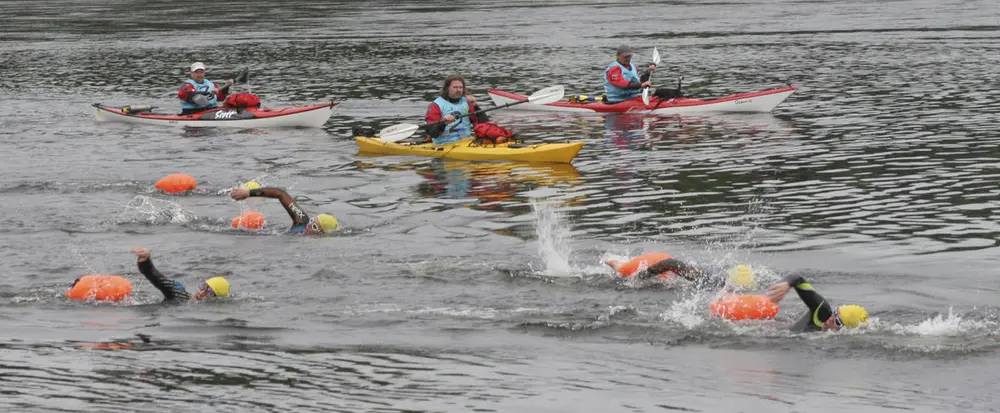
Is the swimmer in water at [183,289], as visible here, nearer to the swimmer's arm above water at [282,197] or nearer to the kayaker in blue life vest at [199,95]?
the swimmer's arm above water at [282,197]

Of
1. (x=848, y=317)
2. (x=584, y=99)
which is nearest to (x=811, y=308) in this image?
(x=848, y=317)

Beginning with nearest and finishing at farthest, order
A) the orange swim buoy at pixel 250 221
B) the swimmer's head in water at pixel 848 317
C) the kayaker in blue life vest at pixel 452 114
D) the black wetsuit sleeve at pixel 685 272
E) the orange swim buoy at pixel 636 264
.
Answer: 1. the swimmer's head in water at pixel 848 317
2. the black wetsuit sleeve at pixel 685 272
3. the orange swim buoy at pixel 636 264
4. the orange swim buoy at pixel 250 221
5. the kayaker in blue life vest at pixel 452 114

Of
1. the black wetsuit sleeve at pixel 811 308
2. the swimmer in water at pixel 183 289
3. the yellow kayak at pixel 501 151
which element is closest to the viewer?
the black wetsuit sleeve at pixel 811 308

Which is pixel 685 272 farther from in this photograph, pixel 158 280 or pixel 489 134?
pixel 489 134

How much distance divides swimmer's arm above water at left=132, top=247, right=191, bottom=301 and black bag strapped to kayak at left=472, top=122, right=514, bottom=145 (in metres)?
11.3

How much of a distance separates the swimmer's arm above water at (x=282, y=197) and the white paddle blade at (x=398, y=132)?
8.17m

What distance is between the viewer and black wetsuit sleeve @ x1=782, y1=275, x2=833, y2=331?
13.0m

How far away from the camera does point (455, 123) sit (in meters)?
26.6

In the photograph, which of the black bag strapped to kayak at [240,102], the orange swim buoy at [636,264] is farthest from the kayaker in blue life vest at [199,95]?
the orange swim buoy at [636,264]

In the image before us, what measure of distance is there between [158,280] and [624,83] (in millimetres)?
19223

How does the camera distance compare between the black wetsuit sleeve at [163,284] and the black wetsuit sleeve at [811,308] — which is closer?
the black wetsuit sleeve at [811,308]

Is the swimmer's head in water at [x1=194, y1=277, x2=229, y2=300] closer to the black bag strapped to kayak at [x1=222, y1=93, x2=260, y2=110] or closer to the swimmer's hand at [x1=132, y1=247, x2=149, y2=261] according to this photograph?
the swimmer's hand at [x1=132, y1=247, x2=149, y2=261]

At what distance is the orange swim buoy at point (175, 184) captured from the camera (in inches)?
940

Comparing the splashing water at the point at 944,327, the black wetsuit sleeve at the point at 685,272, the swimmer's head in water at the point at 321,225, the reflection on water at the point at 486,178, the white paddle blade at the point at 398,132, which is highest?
the black wetsuit sleeve at the point at 685,272
